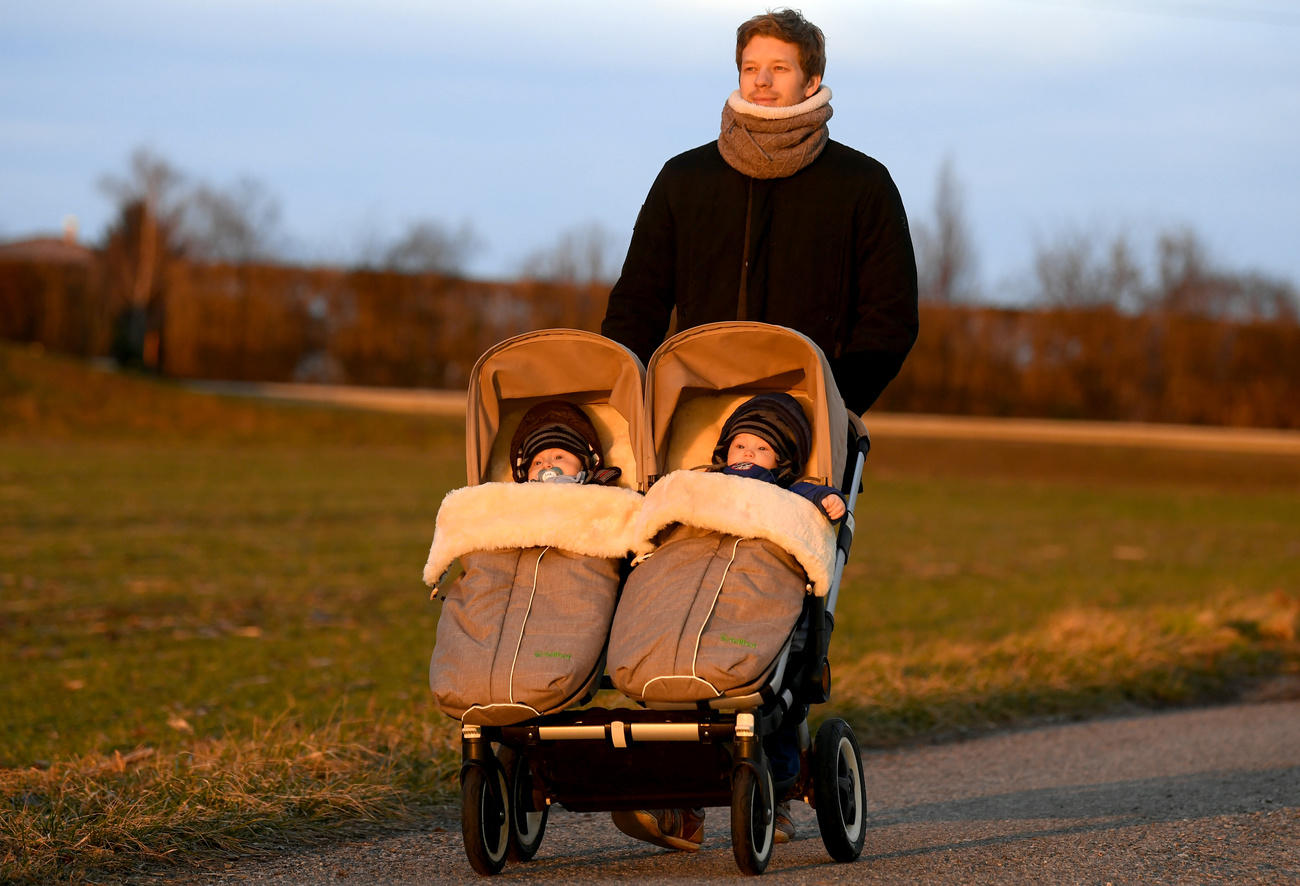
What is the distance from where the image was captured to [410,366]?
125ft

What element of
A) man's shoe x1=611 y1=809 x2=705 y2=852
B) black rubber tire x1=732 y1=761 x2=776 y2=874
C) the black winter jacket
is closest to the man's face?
the black winter jacket

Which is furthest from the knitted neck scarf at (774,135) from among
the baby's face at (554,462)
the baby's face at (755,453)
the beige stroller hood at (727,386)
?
the baby's face at (554,462)

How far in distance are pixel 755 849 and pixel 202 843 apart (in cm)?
166

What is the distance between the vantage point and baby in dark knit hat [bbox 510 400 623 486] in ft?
14.7

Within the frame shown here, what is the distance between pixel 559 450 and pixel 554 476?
103 millimetres

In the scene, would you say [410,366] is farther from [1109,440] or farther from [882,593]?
[882,593]

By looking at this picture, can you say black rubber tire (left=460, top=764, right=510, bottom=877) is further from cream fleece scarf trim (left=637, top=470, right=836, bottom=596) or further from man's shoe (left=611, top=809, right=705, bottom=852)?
cream fleece scarf trim (left=637, top=470, right=836, bottom=596)

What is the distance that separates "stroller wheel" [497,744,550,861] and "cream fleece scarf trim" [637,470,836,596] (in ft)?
2.40

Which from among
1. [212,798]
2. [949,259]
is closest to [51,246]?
[949,259]

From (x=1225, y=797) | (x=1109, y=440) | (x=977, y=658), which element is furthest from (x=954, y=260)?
(x=1225, y=797)

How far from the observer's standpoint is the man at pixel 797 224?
475cm

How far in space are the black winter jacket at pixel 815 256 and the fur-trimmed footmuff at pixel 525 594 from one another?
913mm

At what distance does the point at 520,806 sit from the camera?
4.28 meters

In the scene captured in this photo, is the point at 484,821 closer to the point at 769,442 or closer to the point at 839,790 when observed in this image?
the point at 839,790
